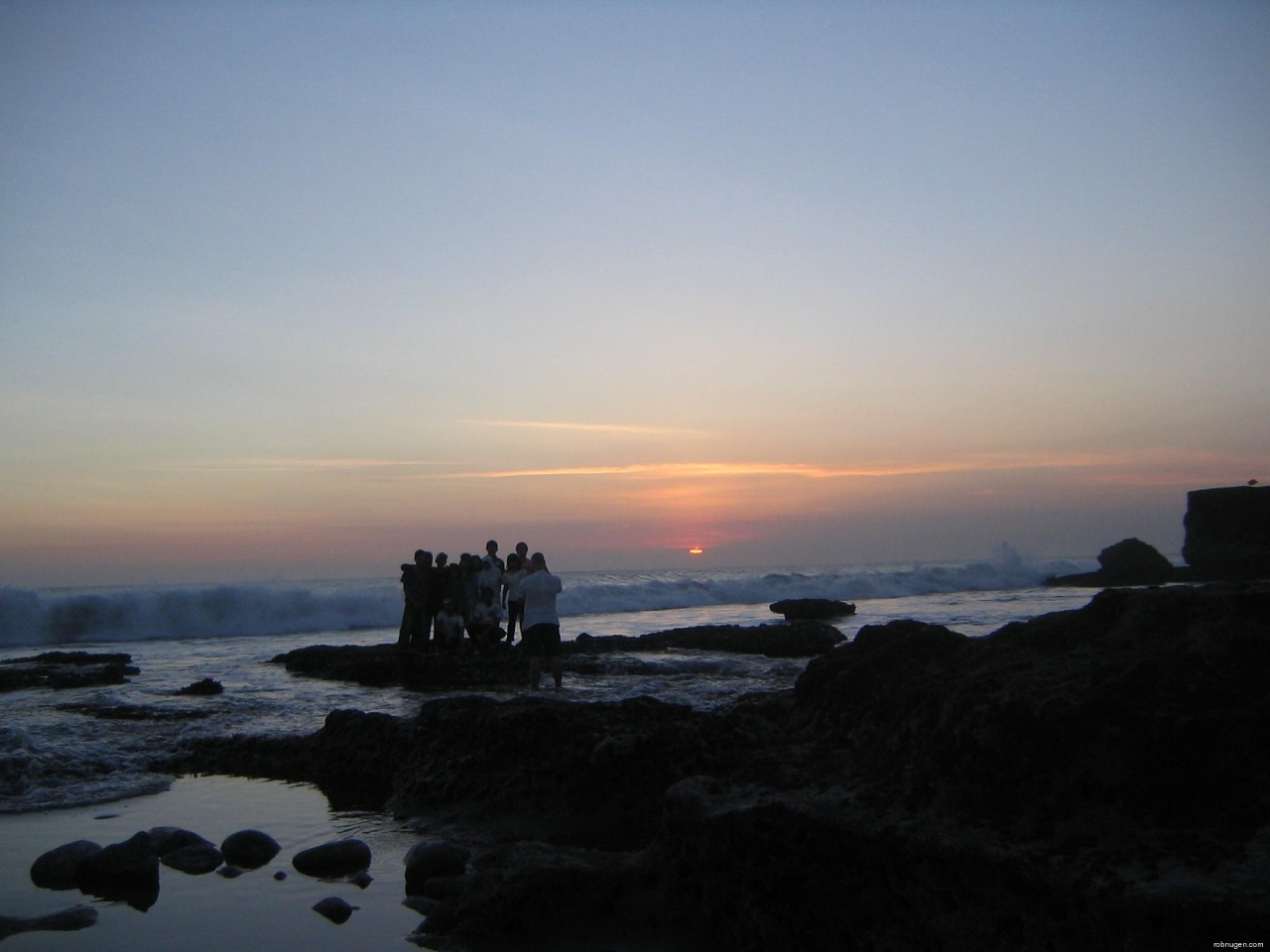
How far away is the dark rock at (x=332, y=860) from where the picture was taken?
5.90 m

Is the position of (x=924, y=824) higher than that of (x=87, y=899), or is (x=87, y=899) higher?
(x=924, y=824)

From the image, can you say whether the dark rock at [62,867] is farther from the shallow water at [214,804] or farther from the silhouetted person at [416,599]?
the silhouetted person at [416,599]

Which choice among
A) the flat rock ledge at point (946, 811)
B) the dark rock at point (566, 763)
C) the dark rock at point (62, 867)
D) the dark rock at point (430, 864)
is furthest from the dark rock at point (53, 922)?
the dark rock at point (566, 763)

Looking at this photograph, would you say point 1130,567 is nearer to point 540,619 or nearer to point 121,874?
point 540,619

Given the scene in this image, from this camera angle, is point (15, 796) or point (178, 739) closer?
point (15, 796)

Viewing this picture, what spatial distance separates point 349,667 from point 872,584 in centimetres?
4132

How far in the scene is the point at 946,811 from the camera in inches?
173

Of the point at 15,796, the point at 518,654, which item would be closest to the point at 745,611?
the point at 518,654

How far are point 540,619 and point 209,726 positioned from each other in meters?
3.98

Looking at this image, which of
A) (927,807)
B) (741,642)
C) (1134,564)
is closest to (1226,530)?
(1134,564)

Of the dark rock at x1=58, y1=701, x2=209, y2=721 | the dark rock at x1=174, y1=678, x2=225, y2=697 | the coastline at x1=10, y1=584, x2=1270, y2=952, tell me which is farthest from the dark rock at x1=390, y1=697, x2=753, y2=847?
the dark rock at x1=174, y1=678, x2=225, y2=697

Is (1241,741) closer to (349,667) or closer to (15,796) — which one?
(15,796)

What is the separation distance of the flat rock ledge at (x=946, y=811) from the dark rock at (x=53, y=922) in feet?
5.70

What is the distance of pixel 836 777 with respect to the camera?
5188 millimetres
